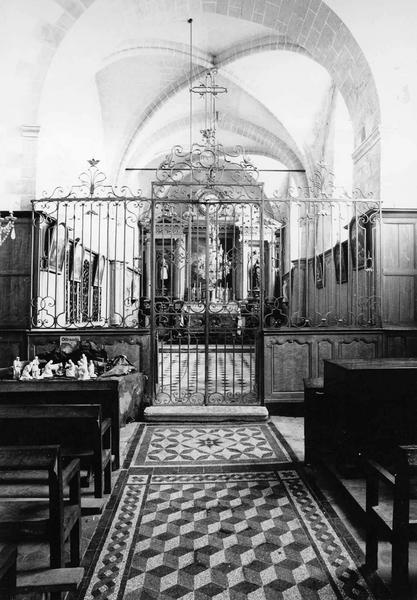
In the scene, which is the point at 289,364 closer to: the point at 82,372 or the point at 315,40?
the point at 82,372

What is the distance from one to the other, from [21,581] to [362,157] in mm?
6959

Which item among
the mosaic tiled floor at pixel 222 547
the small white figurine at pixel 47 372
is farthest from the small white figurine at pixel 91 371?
the mosaic tiled floor at pixel 222 547

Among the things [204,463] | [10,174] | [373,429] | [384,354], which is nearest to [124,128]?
[10,174]

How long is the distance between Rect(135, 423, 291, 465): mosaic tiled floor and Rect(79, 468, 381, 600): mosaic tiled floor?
56cm

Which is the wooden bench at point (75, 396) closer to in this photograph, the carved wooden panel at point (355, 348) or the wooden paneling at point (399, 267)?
the carved wooden panel at point (355, 348)

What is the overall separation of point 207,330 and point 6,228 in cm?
291

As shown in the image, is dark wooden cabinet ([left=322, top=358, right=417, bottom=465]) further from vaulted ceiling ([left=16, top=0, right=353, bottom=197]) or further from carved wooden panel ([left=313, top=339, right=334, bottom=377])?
vaulted ceiling ([left=16, top=0, right=353, bottom=197])

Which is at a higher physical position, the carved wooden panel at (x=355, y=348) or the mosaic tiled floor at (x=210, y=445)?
the carved wooden panel at (x=355, y=348)

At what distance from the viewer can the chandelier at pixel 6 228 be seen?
5.75m

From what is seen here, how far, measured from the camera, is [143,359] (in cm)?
612

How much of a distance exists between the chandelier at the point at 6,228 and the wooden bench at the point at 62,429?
3.34 m

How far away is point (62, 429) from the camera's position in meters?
2.87

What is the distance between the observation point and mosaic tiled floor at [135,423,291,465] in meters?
4.30

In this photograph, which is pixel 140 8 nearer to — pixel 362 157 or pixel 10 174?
pixel 10 174
